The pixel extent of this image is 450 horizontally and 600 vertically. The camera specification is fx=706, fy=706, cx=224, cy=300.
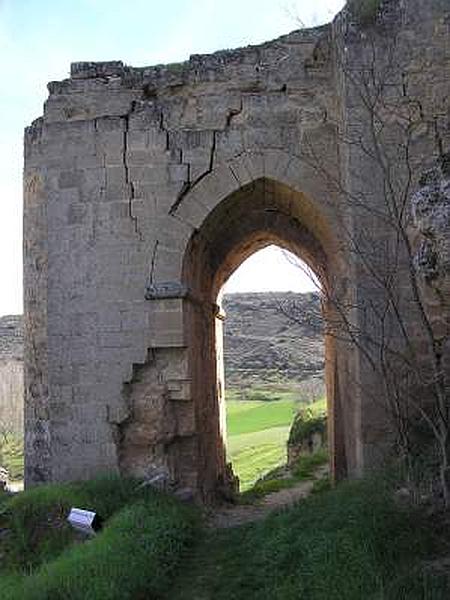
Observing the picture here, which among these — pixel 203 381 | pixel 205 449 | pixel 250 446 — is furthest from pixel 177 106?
pixel 250 446

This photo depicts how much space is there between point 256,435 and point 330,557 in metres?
22.0

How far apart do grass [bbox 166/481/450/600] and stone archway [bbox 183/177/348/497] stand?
2505 mm

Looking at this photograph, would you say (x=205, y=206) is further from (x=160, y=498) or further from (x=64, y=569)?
(x=64, y=569)

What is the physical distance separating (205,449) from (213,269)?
2447 millimetres

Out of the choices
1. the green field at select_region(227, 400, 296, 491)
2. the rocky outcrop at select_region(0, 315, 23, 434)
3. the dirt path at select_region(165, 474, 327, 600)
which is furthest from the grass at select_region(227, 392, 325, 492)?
the rocky outcrop at select_region(0, 315, 23, 434)

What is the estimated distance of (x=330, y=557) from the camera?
4.48 m

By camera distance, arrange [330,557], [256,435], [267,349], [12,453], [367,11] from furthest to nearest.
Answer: [267,349] < [12,453] < [256,435] < [367,11] < [330,557]

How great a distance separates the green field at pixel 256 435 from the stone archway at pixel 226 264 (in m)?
5.73

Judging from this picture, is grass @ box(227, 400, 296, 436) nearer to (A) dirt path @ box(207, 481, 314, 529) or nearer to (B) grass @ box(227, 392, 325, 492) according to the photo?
(B) grass @ box(227, 392, 325, 492)

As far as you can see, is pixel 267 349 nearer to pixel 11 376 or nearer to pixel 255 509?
pixel 11 376

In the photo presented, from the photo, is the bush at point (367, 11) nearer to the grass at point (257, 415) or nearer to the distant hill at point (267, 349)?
the grass at point (257, 415)

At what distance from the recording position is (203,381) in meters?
8.94

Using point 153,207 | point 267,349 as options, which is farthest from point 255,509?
point 267,349

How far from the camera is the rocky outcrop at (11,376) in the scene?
3500 centimetres
